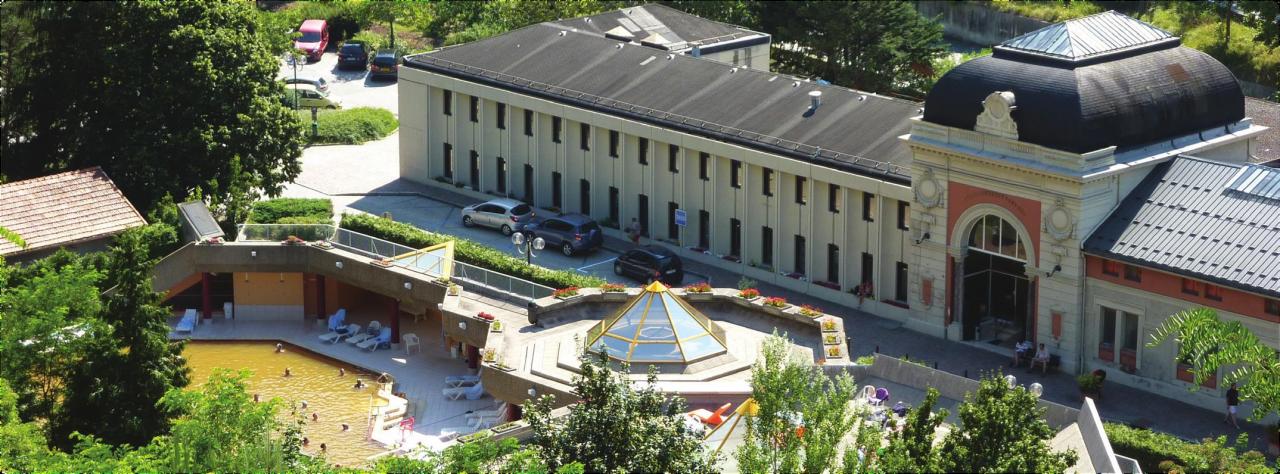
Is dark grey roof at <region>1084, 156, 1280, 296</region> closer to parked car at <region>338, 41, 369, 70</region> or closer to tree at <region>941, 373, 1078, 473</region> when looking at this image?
tree at <region>941, 373, 1078, 473</region>

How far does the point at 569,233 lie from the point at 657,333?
20.6 meters

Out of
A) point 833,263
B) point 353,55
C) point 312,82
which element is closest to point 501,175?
point 833,263

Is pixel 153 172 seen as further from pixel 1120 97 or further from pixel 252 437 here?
pixel 1120 97

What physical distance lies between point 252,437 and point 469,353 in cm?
2093

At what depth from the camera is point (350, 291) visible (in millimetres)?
92375

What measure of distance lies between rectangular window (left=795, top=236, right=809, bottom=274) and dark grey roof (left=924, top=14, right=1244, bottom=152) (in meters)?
9.92

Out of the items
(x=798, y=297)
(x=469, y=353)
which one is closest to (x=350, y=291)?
(x=469, y=353)

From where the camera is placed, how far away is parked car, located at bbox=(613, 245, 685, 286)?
9006cm

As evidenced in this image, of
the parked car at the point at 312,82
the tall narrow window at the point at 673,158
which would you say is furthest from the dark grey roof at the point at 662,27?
the parked car at the point at 312,82

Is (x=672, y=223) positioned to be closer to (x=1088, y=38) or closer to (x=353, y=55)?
(x=1088, y=38)

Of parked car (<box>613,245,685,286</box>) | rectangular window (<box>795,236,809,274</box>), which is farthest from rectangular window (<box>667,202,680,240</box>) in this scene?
rectangular window (<box>795,236,809,274</box>)

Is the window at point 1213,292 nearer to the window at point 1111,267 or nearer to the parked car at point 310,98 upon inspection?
the window at point 1111,267

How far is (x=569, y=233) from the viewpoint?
9438 cm

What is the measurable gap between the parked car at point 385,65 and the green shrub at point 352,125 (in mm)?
10361
